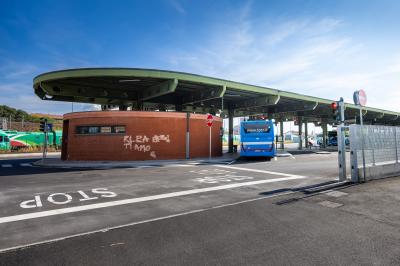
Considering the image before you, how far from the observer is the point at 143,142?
20.4 m

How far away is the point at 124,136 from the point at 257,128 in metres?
11.0

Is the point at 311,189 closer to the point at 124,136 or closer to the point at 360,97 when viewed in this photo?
the point at 360,97

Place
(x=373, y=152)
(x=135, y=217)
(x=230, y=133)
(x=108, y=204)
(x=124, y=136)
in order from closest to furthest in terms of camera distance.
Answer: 1. (x=135, y=217)
2. (x=108, y=204)
3. (x=373, y=152)
4. (x=124, y=136)
5. (x=230, y=133)

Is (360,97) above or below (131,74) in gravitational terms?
below

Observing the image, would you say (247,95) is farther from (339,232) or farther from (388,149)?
(339,232)

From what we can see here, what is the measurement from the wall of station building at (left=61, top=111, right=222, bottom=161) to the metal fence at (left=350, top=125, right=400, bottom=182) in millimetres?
14385

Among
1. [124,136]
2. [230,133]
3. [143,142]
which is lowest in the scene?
[143,142]

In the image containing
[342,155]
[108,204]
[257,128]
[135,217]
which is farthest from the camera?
[257,128]

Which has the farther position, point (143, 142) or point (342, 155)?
point (143, 142)

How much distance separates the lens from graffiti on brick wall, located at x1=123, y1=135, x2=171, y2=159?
65.7 feet

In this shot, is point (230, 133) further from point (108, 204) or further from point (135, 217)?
point (135, 217)

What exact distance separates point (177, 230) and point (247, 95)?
24.0 m

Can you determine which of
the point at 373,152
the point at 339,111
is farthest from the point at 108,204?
the point at 373,152

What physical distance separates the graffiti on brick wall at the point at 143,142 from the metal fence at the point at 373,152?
47.7 feet
